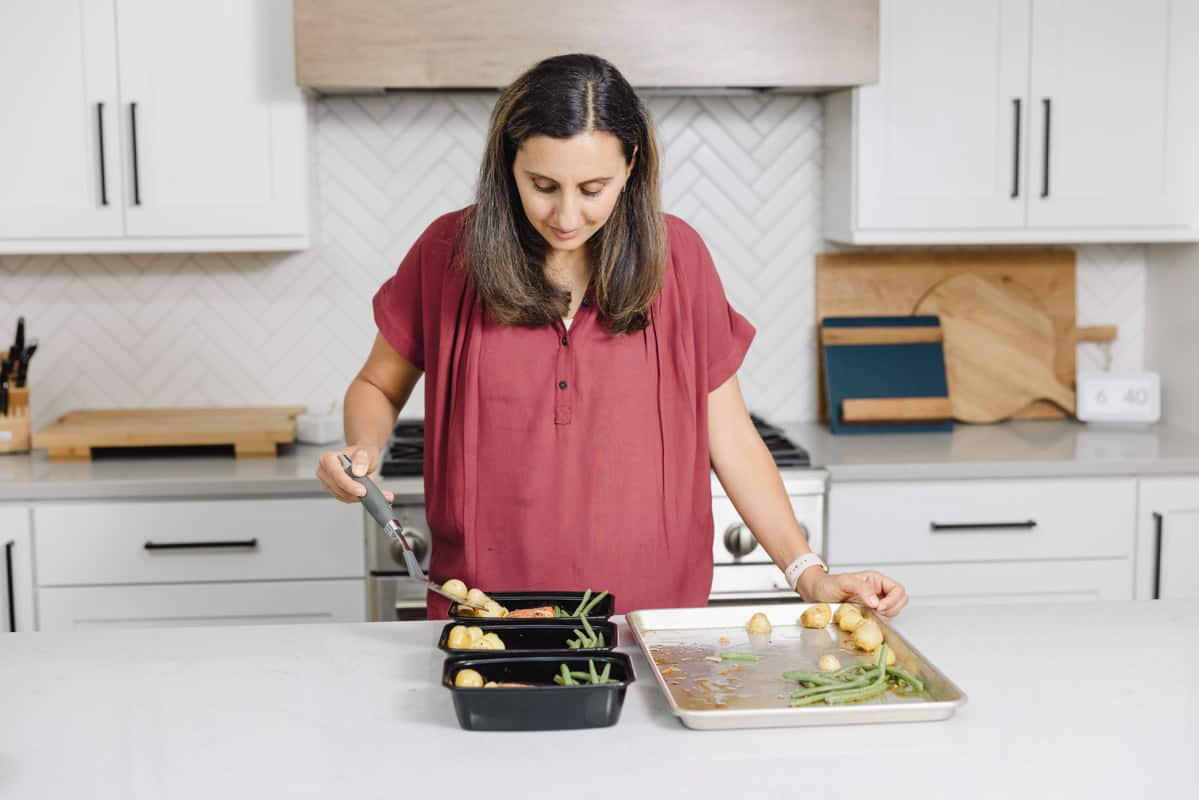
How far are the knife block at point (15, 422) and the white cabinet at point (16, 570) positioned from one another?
1.23 ft

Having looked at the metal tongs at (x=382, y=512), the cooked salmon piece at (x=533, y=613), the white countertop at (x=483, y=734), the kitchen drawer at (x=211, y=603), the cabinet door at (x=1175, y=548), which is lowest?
the kitchen drawer at (x=211, y=603)

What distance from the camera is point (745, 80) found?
300cm

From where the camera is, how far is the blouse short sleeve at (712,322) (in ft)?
6.59

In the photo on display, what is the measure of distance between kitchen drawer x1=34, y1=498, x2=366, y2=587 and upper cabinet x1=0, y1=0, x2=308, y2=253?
632mm

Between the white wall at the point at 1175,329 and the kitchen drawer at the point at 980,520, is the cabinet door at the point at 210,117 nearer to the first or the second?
the kitchen drawer at the point at 980,520

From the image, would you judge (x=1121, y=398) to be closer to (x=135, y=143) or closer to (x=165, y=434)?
(x=165, y=434)

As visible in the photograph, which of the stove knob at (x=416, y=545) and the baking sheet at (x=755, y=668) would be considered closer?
A: the baking sheet at (x=755, y=668)

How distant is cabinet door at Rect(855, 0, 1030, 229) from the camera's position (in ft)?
10.1

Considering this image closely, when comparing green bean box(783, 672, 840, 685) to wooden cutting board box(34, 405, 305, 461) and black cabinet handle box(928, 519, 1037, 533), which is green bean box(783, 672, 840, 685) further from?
wooden cutting board box(34, 405, 305, 461)

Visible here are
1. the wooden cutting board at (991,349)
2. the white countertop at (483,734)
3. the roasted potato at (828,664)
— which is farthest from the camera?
the wooden cutting board at (991,349)

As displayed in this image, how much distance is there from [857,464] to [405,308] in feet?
4.23

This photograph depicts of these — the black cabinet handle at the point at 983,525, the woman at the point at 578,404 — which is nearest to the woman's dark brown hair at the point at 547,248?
the woman at the point at 578,404

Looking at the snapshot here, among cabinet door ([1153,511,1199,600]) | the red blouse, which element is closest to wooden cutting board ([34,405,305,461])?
the red blouse

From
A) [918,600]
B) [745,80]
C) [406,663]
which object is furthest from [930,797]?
[745,80]
